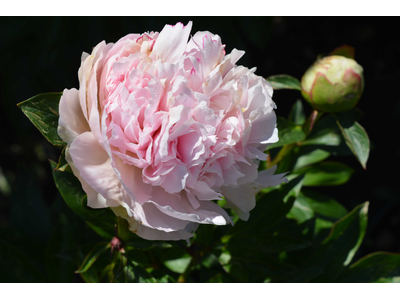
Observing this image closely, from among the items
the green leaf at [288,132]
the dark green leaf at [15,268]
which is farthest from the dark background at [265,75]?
the green leaf at [288,132]

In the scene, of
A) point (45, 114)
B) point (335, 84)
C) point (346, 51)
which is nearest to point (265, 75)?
point (346, 51)

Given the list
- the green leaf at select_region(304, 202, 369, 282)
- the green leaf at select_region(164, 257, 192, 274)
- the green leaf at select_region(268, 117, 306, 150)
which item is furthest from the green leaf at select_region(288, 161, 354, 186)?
the green leaf at select_region(164, 257, 192, 274)


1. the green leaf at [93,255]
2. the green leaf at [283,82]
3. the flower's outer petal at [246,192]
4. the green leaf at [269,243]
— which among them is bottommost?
the green leaf at [269,243]

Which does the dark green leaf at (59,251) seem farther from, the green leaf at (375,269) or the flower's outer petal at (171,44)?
the green leaf at (375,269)

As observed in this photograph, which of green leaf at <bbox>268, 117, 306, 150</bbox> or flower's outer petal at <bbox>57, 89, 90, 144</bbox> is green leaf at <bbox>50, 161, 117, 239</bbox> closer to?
flower's outer petal at <bbox>57, 89, 90, 144</bbox>

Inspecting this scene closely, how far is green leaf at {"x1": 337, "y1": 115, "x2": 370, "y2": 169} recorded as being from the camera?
81 centimetres

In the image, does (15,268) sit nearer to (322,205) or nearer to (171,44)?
(171,44)

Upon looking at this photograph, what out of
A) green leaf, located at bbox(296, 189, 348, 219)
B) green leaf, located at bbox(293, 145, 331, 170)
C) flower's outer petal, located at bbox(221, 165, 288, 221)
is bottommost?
green leaf, located at bbox(296, 189, 348, 219)

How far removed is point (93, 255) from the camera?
72 centimetres

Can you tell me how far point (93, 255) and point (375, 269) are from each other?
0.83 metres

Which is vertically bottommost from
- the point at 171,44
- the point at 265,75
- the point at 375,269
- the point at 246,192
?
the point at 375,269

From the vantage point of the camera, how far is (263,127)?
0.58m

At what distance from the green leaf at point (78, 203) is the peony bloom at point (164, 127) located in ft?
0.76

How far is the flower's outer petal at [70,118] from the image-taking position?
1.68 feet
